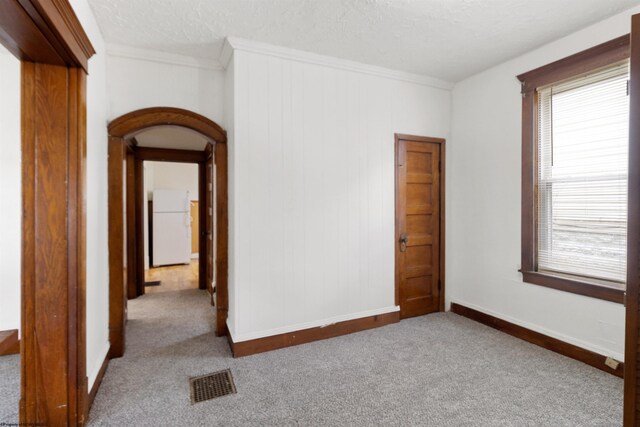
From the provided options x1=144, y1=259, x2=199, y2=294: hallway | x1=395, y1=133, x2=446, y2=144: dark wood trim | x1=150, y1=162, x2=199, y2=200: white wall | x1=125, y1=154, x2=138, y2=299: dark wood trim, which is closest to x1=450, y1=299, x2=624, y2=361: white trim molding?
x1=395, y1=133, x2=446, y2=144: dark wood trim

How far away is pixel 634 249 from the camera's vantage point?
3.85 feet

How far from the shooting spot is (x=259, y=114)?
284 cm

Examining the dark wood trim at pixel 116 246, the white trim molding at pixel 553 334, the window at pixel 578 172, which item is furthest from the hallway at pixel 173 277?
the window at pixel 578 172

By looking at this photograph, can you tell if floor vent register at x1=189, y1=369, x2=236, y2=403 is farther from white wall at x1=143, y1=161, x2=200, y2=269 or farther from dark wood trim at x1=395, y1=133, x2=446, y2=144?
white wall at x1=143, y1=161, x2=200, y2=269

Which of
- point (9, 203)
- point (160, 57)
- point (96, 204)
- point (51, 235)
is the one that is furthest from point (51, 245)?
point (160, 57)

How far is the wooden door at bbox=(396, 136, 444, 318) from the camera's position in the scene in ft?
11.7

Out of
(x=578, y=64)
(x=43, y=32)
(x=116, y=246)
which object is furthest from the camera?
(x=116, y=246)

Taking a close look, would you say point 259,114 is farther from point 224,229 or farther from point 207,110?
point 224,229

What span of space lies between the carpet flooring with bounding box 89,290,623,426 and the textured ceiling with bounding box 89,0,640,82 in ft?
8.73

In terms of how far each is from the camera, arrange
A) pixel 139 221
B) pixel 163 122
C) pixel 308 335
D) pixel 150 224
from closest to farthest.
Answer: pixel 163 122 → pixel 308 335 → pixel 139 221 → pixel 150 224

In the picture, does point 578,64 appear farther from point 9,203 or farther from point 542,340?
point 9,203

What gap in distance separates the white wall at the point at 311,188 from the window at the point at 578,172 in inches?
48.5

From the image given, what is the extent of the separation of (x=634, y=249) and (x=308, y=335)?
245 centimetres

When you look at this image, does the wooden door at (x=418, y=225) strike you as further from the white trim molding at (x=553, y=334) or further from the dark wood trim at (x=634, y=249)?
the dark wood trim at (x=634, y=249)
